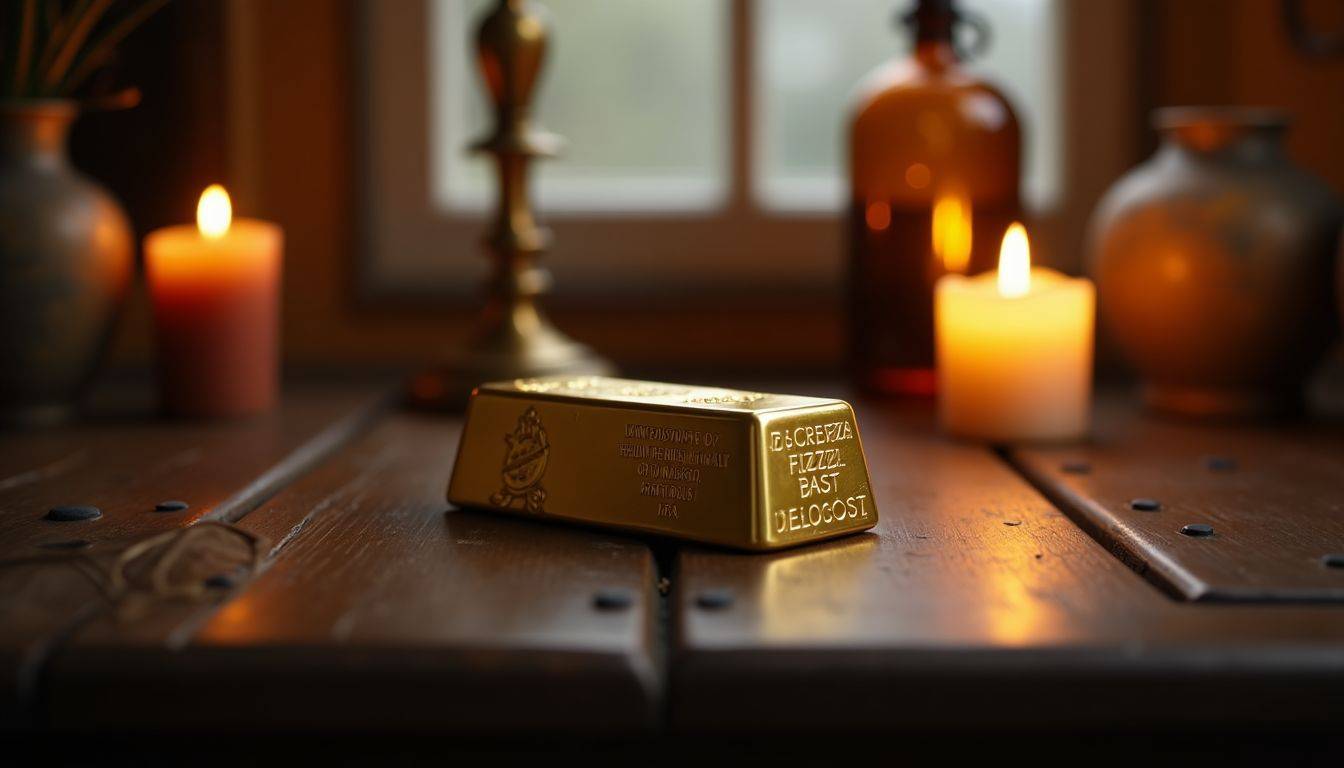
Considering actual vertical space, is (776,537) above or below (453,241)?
below

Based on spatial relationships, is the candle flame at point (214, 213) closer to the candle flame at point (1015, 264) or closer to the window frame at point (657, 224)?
the window frame at point (657, 224)

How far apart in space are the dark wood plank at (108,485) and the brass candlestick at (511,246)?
93 mm

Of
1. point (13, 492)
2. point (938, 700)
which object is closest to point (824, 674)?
point (938, 700)

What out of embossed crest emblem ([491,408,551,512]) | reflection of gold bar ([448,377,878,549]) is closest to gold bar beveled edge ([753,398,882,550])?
reflection of gold bar ([448,377,878,549])

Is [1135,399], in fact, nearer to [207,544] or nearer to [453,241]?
[453,241]

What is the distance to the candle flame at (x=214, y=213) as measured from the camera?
108 centimetres

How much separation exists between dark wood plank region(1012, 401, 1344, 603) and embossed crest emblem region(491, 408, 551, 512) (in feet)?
0.92

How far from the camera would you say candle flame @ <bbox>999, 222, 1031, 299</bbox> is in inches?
39.8

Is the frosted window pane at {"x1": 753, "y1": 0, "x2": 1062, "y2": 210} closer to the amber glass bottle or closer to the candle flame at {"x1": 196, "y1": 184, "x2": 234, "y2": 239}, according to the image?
the amber glass bottle

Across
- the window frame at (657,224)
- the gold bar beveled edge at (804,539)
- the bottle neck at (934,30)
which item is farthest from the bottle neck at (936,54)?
the gold bar beveled edge at (804,539)

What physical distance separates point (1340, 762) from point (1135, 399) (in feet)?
2.42

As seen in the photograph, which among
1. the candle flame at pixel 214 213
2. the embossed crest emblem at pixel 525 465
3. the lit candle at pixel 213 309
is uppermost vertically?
the candle flame at pixel 214 213

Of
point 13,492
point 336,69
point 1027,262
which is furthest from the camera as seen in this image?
point 336,69

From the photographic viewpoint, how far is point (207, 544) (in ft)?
2.12
